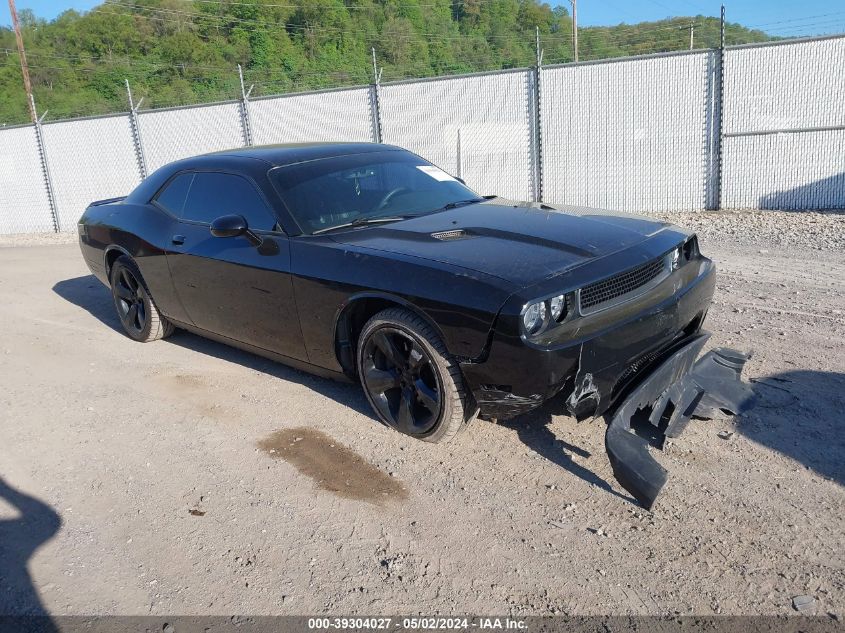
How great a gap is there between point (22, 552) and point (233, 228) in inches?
81.4

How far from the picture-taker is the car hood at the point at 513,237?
340 cm

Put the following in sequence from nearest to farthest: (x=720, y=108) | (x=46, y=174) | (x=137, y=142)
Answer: (x=720, y=108) < (x=137, y=142) < (x=46, y=174)

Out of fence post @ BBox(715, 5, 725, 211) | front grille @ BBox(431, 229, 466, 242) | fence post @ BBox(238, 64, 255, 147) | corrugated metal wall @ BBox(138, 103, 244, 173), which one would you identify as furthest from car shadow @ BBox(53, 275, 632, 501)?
fence post @ BBox(715, 5, 725, 211)

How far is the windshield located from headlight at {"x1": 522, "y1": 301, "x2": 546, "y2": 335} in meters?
1.48

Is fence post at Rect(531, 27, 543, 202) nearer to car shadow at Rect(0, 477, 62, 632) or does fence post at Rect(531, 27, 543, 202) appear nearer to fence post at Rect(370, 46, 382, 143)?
fence post at Rect(370, 46, 382, 143)

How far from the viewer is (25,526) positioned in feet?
10.8

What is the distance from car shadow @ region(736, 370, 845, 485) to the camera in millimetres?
3348

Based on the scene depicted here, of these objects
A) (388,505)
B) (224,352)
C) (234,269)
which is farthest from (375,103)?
(388,505)

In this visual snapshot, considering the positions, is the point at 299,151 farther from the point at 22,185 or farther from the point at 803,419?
the point at 22,185

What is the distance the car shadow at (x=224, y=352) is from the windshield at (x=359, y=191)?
1078 mm

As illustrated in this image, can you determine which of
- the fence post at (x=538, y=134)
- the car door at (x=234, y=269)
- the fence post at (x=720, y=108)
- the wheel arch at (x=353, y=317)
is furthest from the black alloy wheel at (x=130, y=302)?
the fence post at (x=720, y=108)

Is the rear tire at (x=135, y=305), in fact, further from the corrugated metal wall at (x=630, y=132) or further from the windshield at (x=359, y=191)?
the corrugated metal wall at (x=630, y=132)

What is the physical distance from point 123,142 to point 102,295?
9.52 meters

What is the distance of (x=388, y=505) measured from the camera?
128 inches
